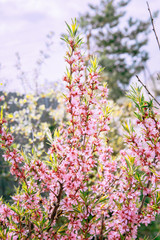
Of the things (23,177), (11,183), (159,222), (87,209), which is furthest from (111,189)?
(11,183)

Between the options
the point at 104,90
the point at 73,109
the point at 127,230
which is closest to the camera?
the point at 127,230

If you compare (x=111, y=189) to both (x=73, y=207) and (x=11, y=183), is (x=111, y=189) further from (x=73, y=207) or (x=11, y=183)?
(x=11, y=183)

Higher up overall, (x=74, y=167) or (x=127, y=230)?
(x=74, y=167)

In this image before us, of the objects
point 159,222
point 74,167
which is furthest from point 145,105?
point 159,222

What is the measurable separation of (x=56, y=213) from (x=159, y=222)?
8.98ft

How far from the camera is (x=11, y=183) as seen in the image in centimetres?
520

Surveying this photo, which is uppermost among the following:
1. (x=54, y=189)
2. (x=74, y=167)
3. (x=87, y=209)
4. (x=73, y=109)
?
(x=73, y=109)

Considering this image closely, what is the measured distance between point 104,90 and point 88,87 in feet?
0.58

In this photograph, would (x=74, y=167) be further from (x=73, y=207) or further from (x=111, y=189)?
(x=111, y=189)

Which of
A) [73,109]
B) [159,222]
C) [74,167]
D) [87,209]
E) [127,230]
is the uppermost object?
[73,109]

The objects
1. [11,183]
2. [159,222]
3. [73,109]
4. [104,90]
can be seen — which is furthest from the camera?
[11,183]

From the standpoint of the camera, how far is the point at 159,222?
3840 millimetres

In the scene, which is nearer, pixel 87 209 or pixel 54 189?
pixel 87 209

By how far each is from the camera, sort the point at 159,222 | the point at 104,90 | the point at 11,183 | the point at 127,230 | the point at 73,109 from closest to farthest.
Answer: the point at 127,230 < the point at 73,109 < the point at 104,90 < the point at 159,222 < the point at 11,183
